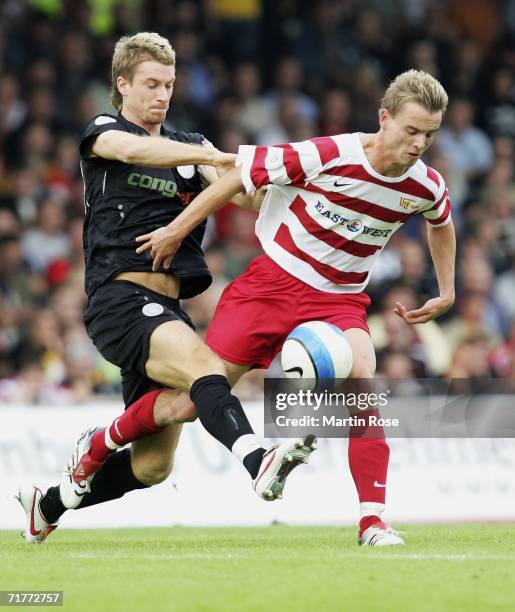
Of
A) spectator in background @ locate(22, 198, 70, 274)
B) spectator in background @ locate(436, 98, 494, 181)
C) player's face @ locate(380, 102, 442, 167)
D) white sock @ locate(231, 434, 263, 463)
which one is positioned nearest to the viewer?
white sock @ locate(231, 434, 263, 463)

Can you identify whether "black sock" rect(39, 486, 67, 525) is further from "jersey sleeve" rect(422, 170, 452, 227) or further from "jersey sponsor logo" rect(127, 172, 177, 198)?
"jersey sleeve" rect(422, 170, 452, 227)

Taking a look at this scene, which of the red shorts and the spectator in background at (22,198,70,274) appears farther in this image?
the spectator in background at (22,198,70,274)

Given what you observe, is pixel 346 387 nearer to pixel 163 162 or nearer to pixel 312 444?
pixel 312 444

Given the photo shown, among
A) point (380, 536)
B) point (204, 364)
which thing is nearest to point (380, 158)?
point (204, 364)

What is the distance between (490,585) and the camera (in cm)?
554

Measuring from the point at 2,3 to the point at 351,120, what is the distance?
165 inches

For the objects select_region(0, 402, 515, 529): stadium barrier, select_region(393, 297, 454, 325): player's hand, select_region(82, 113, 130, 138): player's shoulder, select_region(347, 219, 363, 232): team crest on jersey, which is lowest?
select_region(0, 402, 515, 529): stadium barrier

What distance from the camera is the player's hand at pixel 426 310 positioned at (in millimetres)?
7473

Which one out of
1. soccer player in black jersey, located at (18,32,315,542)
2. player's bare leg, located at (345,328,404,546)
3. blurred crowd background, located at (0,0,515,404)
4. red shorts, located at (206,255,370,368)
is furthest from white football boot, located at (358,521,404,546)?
blurred crowd background, located at (0,0,515,404)

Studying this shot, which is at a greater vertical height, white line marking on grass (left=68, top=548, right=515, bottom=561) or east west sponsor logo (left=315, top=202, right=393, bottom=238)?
east west sponsor logo (left=315, top=202, right=393, bottom=238)

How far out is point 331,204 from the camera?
6980 mm

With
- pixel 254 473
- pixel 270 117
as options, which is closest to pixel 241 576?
pixel 254 473

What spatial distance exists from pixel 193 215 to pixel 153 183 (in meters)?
0.59

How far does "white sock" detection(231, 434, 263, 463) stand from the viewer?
6.49 meters
